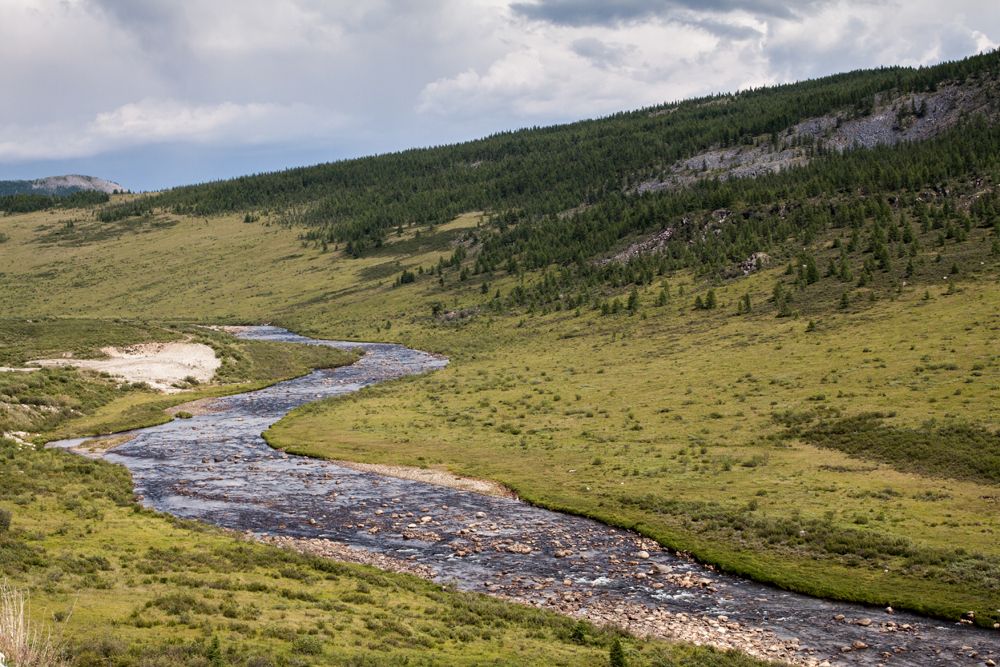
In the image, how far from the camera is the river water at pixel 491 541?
88.4 ft

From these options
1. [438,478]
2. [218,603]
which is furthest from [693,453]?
[218,603]

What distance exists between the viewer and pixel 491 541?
36.9 meters

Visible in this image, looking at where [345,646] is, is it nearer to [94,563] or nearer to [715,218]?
[94,563]

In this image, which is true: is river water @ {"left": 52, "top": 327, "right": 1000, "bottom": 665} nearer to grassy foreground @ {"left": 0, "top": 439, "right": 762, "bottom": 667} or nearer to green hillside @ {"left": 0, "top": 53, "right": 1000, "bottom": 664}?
green hillside @ {"left": 0, "top": 53, "right": 1000, "bottom": 664}

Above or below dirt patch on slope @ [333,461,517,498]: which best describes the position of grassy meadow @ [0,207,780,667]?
above

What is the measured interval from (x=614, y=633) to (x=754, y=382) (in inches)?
1869

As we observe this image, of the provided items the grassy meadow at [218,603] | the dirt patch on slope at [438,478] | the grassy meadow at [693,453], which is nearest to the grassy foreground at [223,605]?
the grassy meadow at [218,603]

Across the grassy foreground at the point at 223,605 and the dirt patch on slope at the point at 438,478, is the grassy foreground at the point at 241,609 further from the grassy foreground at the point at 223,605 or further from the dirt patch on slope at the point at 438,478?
Result: the dirt patch on slope at the point at 438,478

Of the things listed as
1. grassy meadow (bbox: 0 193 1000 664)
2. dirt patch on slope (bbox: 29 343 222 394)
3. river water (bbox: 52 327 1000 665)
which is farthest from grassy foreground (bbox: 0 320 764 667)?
dirt patch on slope (bbox: 29 343 222 394)

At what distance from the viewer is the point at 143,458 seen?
2169 inches

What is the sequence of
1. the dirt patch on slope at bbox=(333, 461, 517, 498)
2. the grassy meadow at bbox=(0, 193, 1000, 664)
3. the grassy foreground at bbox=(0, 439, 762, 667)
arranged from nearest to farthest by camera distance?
the grassy foreground at bbox=(0, 439, 762, 667), the grassy meadow at bbox=(0, 193, 1000, 664), the dirt patch on slope at bbox=(333, 461, 517, 498)

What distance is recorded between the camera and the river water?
26.9 metres

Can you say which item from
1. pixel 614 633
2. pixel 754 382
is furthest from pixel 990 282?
pixel 614 633

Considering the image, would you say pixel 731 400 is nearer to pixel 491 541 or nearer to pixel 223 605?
pixel 491 541
